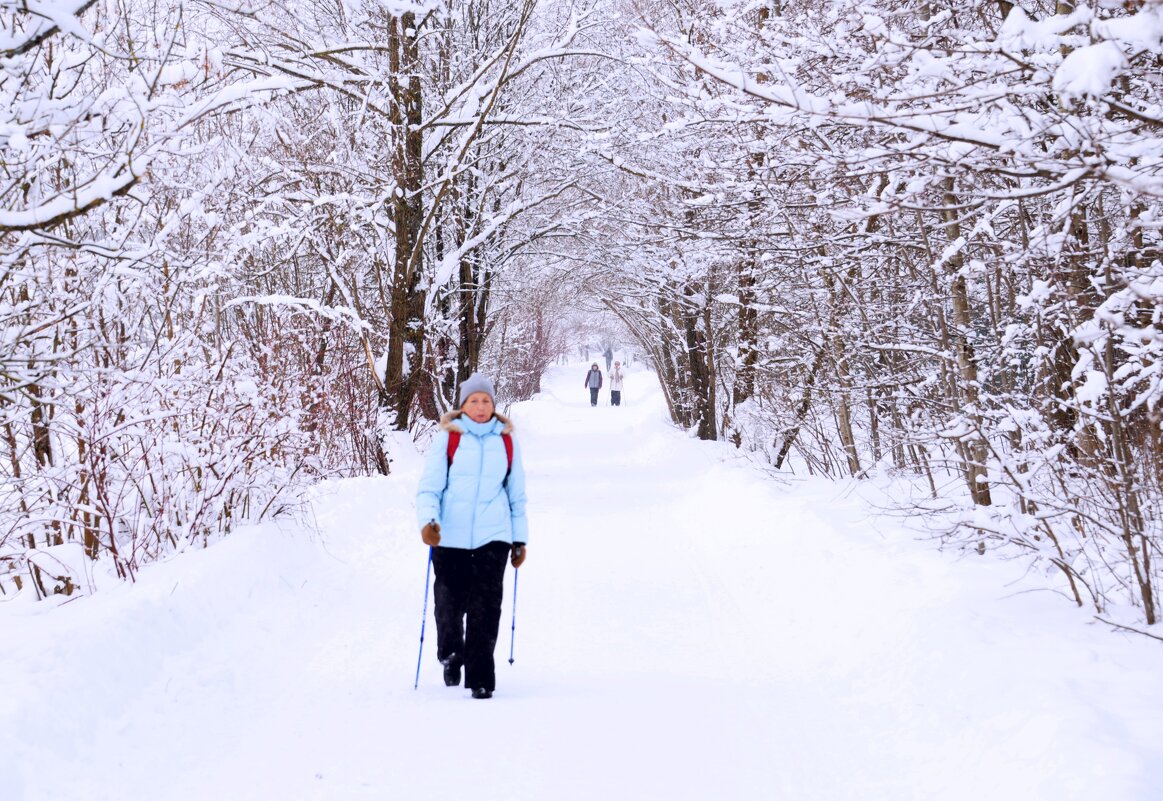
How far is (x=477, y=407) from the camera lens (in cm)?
534

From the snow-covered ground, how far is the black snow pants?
10.3 inches

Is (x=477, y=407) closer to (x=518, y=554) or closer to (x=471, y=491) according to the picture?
(x=471, y=491)

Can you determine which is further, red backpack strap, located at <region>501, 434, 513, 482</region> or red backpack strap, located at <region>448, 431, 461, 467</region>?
red backpack strap, located at <region>501, 434, 513, 482</region>

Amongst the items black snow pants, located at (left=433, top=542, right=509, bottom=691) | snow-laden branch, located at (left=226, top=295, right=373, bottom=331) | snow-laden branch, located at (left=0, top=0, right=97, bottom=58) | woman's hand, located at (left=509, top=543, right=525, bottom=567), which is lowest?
black snow pants, located at (left=433, top=542, right=509, bottom=691)

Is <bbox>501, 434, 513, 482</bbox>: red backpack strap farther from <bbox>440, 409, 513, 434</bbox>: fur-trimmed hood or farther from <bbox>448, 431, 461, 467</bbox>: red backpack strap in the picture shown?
<bbox>448, 431, 461, 467</bbox>: red backpack strap

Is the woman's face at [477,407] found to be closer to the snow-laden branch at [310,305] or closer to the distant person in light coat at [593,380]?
the snow-laden branch at [310,305]

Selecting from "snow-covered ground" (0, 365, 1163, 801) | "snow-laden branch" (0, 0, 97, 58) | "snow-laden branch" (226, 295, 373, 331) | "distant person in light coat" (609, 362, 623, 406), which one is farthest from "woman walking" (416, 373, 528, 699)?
"distant person in light coat" (609, 362, 623, 406)

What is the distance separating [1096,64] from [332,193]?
39.4 feet

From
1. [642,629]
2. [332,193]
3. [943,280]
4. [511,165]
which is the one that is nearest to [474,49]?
[511,165]

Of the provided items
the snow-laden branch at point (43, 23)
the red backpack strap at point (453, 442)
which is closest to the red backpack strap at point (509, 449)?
the red backpack strap at point (453, 442)

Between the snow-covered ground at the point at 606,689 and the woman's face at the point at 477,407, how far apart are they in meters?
1.59

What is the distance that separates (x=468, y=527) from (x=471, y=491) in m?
0.21

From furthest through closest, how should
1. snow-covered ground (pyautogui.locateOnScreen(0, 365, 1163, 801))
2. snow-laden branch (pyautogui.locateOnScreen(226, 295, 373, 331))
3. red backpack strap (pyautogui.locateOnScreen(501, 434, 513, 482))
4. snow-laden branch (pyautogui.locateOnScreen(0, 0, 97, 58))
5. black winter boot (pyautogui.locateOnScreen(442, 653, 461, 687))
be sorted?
snow-laden branch (pyautogui.locateOnScreen(226, 295, 373, 331))
red backpack strap (pyautogui.locateOnScreen(501, 434, 513, 482))
black winter boot (pyautogui.locateOnScreen(442, 653, 461, 687))
snow-covered ground (pyautogui.locateOnScreen(0, 365, 1163, 801))
snow-laden branch (pyautogui.locateOnScreen(0, 0, 97, 58))

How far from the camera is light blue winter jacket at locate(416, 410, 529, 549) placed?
17.0ft
